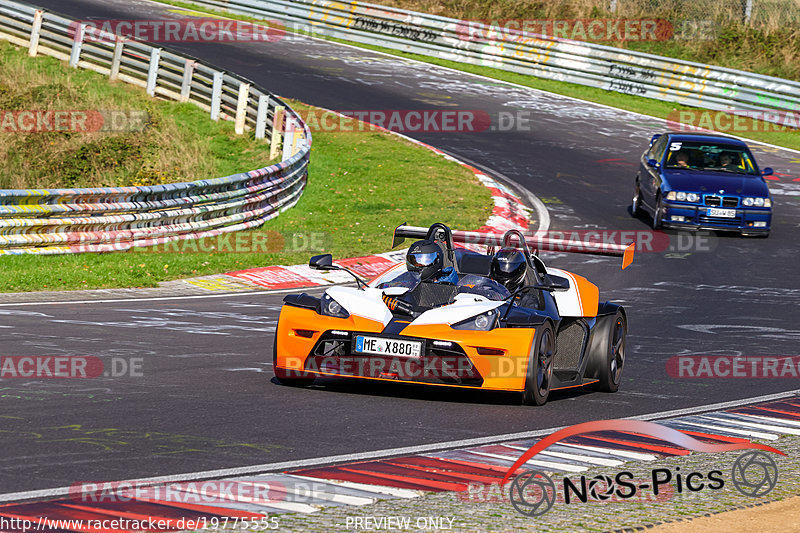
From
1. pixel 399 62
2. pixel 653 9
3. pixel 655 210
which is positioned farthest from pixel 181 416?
pixel 653 9

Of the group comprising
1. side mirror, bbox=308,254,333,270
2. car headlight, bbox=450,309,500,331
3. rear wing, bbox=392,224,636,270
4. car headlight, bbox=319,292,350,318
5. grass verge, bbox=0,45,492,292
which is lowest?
grass verge, bbox=0,45,492,292

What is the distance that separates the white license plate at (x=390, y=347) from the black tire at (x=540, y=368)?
87 cm

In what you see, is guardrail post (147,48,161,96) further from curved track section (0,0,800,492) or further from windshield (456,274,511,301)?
windshield (456,274,511,301)

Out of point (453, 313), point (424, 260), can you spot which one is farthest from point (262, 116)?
point (453, 313)

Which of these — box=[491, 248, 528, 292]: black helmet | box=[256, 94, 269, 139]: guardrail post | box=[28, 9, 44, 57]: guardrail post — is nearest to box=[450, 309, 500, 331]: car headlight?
box=[491, 248, 528, 292]: black helmet

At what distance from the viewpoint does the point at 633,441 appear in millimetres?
7949

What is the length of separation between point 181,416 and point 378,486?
2.06 meters

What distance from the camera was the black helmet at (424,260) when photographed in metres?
9.92

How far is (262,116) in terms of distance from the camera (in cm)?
2622

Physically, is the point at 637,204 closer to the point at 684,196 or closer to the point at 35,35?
the point at 684,196

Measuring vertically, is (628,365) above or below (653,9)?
below

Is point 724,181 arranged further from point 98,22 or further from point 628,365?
point 98,22

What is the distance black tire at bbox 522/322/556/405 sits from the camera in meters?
8.97

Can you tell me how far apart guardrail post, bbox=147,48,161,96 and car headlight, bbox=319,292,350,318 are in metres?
21.0
